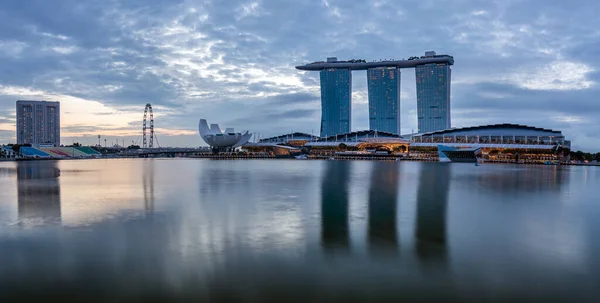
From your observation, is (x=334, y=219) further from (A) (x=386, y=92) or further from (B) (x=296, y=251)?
(A) (x=386, y=92)

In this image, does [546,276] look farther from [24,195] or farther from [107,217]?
[24,195]

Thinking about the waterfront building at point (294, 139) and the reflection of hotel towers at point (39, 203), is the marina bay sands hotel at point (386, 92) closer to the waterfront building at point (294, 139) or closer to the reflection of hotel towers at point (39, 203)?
the waterfront building at point (294, 139)

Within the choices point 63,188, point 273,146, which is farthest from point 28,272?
point 273,146

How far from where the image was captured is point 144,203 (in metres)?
19.1

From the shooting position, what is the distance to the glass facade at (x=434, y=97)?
15350 centimetres

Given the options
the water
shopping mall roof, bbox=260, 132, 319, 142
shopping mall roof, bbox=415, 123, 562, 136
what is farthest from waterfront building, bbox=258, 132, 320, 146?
the water

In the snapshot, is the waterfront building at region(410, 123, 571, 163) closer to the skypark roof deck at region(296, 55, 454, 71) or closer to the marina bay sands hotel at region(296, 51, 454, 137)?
the marina bay sands hotel at region(296, 51, 454, 137)

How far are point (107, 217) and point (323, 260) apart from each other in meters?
9.42

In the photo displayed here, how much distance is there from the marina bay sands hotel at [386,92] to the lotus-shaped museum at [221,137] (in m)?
56.2

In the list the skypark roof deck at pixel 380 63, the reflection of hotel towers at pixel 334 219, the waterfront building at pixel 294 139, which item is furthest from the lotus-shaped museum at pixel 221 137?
the reflection of hotel towers at pixel 334 219

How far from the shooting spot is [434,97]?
508 feet

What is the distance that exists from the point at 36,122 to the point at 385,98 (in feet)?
478

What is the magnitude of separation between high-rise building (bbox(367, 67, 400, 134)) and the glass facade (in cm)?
1061

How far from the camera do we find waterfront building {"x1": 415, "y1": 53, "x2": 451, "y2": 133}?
154 meters
